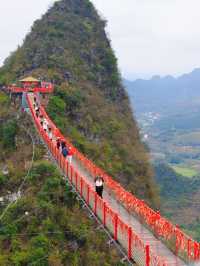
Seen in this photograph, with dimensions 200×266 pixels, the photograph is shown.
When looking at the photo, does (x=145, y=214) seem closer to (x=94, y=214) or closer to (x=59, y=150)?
(x=94, y=214)

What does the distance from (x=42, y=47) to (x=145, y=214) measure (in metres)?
37.5

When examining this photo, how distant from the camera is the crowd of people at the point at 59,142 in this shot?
17.4 meters

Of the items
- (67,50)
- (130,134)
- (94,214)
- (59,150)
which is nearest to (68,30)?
(67,50)

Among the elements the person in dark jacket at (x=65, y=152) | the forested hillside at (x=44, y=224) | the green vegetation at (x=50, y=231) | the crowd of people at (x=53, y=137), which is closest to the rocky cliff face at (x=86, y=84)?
the crowd of people at (x=53, y=137)

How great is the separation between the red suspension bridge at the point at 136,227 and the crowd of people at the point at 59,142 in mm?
314

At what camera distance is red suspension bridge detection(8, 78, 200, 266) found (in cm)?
1198

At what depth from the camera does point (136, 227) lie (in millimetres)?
15523

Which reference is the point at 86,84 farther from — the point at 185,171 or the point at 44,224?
the point at 185,171

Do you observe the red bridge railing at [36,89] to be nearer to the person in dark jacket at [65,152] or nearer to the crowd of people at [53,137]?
the crowd of people at [53,137]

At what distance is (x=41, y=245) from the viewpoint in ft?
75.1

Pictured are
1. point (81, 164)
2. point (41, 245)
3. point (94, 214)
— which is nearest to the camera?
point (94, 214)

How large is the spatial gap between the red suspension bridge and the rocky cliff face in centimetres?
1467

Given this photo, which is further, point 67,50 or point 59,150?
point 67,50

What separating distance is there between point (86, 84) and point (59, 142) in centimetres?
2302
